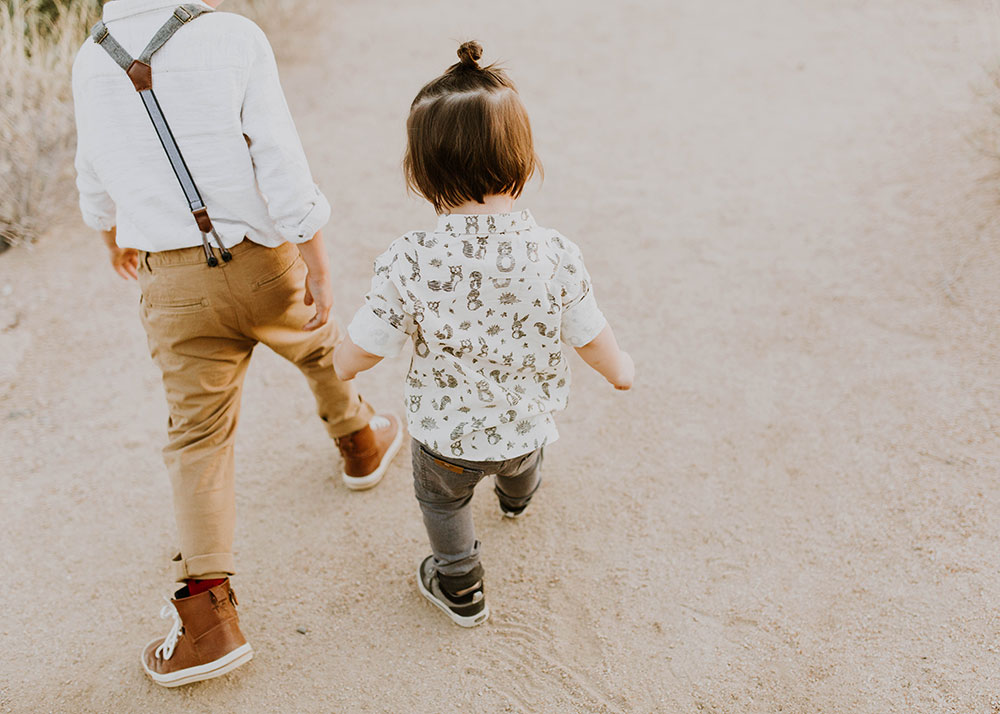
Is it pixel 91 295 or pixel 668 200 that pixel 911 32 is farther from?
pixel 91 295

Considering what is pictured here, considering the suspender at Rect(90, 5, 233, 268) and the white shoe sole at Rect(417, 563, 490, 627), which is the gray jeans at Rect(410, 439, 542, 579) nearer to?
the white shoe sole at Rect(417, 563, 490, 627)

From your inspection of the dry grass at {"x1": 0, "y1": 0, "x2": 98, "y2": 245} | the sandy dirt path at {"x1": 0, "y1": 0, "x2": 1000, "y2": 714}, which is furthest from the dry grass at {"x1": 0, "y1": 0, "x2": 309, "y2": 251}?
the sandy dirt path at {"x1": 0, "y1": 0, "x2": 1000, "y2": 714}

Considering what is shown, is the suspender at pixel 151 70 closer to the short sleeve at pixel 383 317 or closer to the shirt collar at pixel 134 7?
the shirt collar at pixel 134 7

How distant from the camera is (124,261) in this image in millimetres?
2205

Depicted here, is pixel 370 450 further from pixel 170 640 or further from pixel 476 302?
pixel 476 302

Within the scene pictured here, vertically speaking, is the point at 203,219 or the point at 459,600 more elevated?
the point at 203,219

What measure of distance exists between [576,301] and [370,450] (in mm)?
1075

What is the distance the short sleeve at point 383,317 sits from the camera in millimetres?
1583

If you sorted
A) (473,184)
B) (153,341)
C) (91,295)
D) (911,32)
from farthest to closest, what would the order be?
(911,32)
(91,295)
(153,341)
(473,184)

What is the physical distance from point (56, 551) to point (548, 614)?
1490 millimetres

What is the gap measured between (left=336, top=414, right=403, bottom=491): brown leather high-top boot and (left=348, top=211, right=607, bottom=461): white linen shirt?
26.0 inches

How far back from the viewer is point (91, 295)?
3.34m

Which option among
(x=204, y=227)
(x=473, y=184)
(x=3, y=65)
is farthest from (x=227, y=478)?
(x=3, y=65)

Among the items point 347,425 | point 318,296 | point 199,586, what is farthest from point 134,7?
point 199,586
